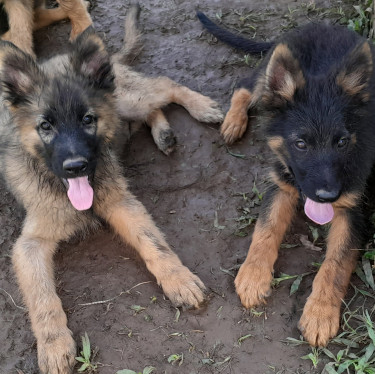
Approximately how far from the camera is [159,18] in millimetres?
6445

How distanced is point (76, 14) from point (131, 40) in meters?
0.97

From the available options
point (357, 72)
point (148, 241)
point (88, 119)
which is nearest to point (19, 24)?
point (88, 119)

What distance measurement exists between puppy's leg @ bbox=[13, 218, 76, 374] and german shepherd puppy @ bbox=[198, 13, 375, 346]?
1.33 meters

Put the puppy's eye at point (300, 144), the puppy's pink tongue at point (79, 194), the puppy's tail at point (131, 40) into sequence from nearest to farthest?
1. the puppy's eye at point (300, 144)
2. the puppy's pink tongue at point (79, 194)
3. the puppy's tail at point (131, 40)

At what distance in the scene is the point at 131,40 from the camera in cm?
583

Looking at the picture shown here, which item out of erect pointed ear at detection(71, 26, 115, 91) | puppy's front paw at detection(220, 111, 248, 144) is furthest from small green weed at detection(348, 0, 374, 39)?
erect pointed ear at detection(71, 26, 115, 91)

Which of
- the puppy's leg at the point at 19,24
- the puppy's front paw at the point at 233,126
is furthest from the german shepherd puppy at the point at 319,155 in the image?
the puppy's leg at the point at 19,24

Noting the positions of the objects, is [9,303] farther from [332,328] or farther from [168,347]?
[332,328]

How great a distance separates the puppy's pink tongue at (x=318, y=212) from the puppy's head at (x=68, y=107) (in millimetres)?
1626

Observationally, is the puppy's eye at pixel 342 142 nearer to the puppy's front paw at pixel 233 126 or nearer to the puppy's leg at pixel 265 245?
the puppy's leg at pixel 265 245

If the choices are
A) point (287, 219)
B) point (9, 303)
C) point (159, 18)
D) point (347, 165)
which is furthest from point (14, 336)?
point (159, 18)

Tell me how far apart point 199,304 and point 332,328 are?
97 cm

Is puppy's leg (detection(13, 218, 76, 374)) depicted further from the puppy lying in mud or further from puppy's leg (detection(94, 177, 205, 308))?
puppy's leg (detection(94, 177, 205, 308))

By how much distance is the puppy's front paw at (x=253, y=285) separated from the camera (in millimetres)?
3764
